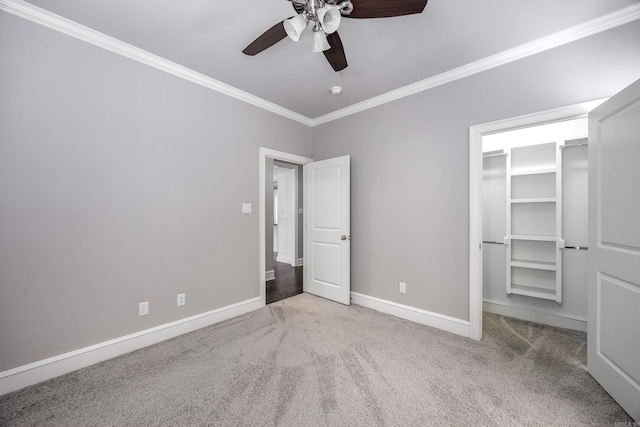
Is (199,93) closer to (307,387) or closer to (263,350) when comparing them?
(263,350)

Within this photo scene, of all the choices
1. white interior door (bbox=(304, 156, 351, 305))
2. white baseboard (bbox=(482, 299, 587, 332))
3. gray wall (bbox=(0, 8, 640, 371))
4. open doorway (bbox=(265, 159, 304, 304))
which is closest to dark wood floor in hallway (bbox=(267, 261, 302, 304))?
open doorway (bbox=(265, 159, 304, 304))

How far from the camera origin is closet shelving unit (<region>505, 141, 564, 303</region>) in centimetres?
282

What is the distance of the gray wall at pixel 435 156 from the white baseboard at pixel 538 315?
0.91 metres

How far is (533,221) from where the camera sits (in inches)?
117

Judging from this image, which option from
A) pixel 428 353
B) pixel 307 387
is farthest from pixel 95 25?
pixel 428 353

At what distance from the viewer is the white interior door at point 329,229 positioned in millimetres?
3340

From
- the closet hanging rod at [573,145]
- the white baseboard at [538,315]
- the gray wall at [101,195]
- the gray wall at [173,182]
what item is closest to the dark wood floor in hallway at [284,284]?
the gray wall at [173,182]

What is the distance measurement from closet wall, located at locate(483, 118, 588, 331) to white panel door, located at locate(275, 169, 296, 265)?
146 inches

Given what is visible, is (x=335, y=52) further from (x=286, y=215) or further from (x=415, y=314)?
(x=286, y=215)

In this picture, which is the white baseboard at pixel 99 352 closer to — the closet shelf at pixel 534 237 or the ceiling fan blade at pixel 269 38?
the ceiling fan blade at pixel 269 38

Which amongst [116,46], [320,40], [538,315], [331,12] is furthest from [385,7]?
[538,315]

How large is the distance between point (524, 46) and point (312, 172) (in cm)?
256

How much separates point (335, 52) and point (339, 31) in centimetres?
39

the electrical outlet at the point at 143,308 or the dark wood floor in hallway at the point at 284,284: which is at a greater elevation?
the electrical outlet at the point at 143,308
